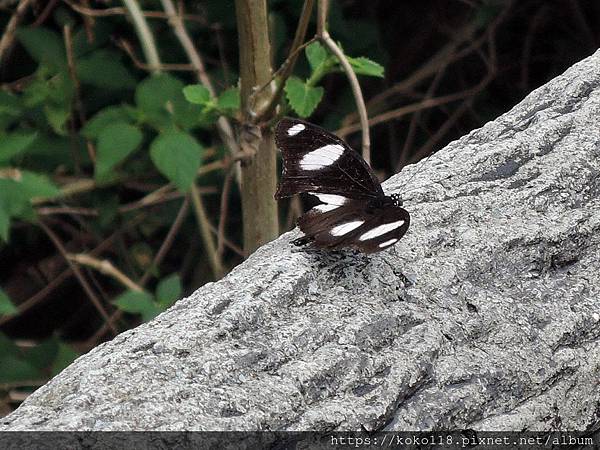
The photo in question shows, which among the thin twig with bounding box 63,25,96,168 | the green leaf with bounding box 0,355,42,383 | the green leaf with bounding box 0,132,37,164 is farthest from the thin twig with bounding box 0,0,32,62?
the green leaf with bounding box 0,355,42,383

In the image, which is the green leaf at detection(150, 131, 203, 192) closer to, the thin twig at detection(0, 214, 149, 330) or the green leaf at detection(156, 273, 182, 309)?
the green leaf at detection(156, 273, 182, 309)

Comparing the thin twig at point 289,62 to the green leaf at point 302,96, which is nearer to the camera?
the thin twig at point 289,62

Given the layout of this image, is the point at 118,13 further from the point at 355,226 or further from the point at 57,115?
the point at 355,226

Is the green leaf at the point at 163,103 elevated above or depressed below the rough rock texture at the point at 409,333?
above

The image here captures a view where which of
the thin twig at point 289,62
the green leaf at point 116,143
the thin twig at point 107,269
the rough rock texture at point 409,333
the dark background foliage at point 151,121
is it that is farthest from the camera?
the thin twig at point 107,269

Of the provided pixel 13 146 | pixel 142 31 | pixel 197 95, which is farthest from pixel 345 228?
pixel 142 31

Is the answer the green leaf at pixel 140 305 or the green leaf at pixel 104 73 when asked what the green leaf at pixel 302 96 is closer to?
the green leaf at pixel 140 305

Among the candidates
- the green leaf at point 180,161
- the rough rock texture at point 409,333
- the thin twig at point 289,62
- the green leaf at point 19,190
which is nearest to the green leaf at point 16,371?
the green leaf at point 19,190
